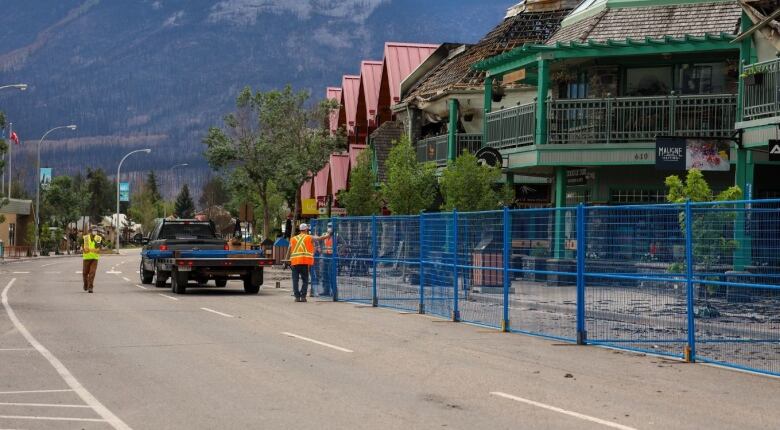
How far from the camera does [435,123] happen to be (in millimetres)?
47219

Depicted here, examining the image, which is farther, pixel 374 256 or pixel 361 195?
pixel 361 195

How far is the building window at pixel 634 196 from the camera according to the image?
104 feet

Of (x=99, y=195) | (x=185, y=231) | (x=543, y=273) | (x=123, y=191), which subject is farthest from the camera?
(x=99, y=195)

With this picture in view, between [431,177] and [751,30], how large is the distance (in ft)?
56.3

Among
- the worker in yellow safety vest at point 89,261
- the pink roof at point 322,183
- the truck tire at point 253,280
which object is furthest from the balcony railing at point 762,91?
the pink roof at point 322,183

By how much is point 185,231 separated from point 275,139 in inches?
731

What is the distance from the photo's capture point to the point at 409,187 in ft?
129

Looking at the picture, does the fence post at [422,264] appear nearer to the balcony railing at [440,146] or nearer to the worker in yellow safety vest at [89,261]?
the worker in yellow safety vest at [89,261]

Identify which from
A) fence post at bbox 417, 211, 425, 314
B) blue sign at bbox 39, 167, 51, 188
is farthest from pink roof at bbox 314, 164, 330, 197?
fence post at bbox 417, 211, 425, 314

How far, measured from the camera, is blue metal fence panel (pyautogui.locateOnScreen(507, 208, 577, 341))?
17.1 m

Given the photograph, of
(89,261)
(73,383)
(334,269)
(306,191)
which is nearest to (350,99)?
(306,191)

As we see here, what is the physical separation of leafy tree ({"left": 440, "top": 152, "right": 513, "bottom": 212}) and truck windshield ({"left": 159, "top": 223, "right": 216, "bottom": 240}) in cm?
701

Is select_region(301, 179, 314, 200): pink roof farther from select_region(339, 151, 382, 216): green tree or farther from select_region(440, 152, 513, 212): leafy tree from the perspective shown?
select_region(440, 152, 513, 212): leafy tree

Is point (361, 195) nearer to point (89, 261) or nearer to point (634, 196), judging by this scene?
point (634, 196)
